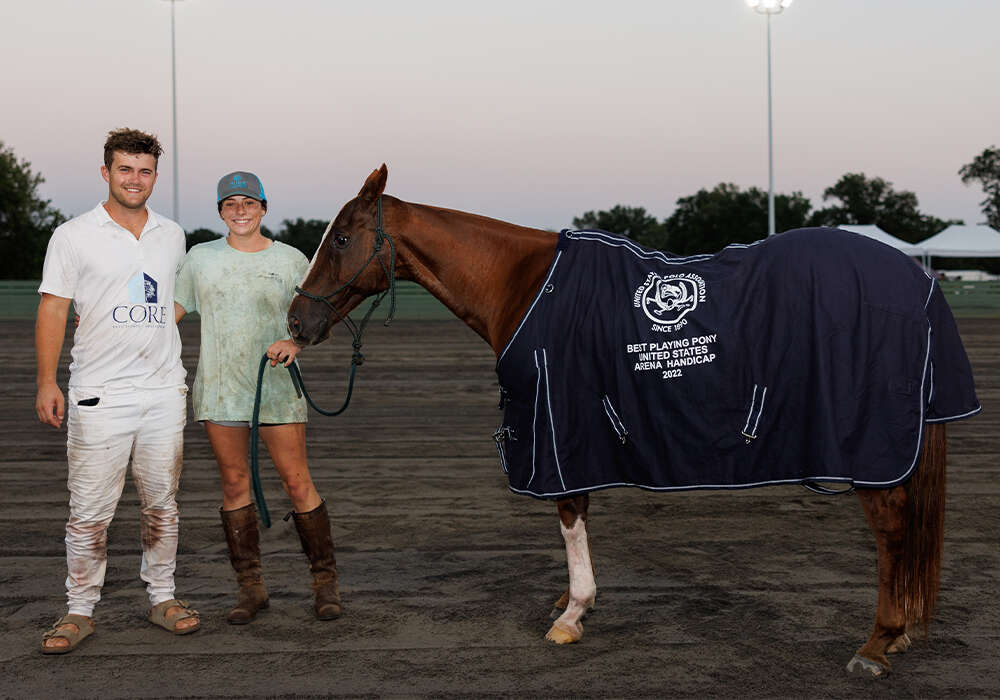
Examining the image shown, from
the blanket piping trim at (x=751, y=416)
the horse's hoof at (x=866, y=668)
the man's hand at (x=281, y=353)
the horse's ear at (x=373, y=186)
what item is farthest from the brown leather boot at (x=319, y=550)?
the horse's hoof at (x=866, y=668)

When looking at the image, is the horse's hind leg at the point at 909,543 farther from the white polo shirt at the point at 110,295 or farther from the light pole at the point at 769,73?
the light pole at the point at 769,73

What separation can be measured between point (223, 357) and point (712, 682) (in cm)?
258

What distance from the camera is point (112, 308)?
401 centimetres

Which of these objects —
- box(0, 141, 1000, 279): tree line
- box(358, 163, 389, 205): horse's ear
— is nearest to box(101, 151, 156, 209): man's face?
box(358, 163, 389, 205): horse's ear

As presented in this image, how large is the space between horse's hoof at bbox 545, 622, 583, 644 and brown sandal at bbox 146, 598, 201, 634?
1.61 m

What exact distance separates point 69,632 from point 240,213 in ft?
6.52

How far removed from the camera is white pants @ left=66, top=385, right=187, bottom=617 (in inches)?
157

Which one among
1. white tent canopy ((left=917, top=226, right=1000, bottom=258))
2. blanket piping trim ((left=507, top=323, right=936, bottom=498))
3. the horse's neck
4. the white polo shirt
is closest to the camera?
blanket piping trim ((left=507, top=323, right=936, bottom=498))

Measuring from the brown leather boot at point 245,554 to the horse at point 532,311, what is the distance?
0.94 metres

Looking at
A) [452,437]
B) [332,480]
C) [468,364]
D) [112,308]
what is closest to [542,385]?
[112,308]

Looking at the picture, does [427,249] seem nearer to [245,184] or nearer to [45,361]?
[245,184]

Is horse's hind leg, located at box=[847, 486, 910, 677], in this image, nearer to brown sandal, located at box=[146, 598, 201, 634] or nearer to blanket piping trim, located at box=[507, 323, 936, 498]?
blanket piping trim, located at box=[507, 323, 936, 498]

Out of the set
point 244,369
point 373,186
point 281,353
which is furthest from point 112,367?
point 373,186

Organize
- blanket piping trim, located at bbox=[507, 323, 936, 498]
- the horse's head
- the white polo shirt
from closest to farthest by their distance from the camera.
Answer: blanket piping trim, located at bbox=[507, 323, 936, 498] → the white polo shirt → the horse's head
